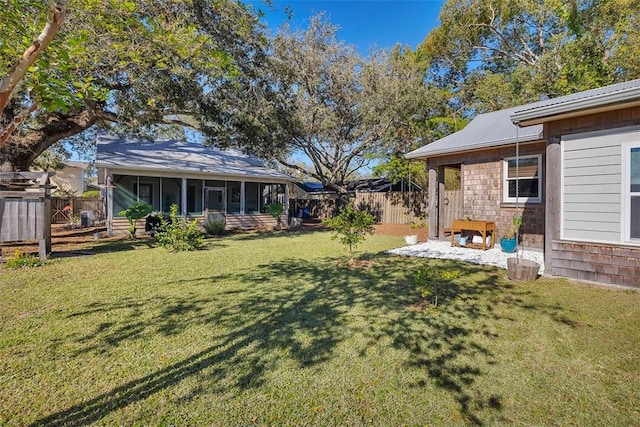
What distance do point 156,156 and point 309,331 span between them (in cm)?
1363

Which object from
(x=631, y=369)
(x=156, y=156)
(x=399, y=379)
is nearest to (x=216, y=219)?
(x=156, y=156)

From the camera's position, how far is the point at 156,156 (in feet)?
46.5

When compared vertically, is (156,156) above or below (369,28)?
below

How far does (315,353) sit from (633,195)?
17.2ft

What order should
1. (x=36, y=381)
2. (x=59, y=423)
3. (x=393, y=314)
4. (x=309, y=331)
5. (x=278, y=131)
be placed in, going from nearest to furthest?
1. (x=59, y=423)
2. (x=36, y=381)
3. (x=309, y=331)
4. (x=393, y=314)
5. (x=278, y=131)

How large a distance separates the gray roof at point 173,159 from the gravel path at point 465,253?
9100 millimetres

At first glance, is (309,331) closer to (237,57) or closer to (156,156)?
(237,57)

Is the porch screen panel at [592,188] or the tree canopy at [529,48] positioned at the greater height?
the tree canopy at [529,48]

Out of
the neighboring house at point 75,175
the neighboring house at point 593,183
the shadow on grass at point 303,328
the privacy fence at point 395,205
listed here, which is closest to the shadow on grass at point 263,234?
the privacy fence at point 395,205

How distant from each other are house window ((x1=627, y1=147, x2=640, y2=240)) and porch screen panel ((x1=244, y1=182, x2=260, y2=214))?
47.2 ft

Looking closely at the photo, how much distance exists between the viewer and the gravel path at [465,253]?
7.01 m

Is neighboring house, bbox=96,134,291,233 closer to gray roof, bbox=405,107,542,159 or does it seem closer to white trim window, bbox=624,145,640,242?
gray roof, bbox=405,107,542,159

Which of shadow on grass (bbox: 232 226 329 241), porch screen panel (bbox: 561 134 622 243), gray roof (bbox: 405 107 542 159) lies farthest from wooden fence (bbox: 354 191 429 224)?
porch screen panel (bbox: 561 134 622 243)

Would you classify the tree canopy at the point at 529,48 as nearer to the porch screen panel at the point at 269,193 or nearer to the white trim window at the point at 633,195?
the white trim window at the point at 633,195
